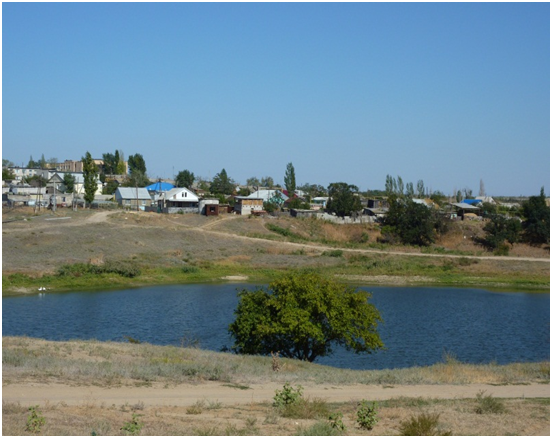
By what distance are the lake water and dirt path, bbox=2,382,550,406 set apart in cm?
981

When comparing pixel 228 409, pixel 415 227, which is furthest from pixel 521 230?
pixel 228 409

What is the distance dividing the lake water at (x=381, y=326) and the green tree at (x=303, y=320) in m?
1.81

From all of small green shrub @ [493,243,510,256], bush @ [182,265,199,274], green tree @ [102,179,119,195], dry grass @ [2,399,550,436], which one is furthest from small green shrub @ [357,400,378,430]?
green tree @ [102,179,119,195]

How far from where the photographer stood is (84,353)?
23031mm

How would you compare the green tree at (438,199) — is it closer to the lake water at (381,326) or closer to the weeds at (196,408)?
the lake water at (381,326)

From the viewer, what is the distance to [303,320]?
2725 cm

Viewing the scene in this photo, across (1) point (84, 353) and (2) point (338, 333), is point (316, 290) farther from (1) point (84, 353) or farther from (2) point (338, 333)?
(1) point (84, 353)

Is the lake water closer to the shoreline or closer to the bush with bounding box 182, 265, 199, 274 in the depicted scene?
the shoreline

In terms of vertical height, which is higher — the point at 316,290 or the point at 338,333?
the point at 316,290

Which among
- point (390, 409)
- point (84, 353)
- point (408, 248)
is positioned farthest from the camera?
point (408, 248)

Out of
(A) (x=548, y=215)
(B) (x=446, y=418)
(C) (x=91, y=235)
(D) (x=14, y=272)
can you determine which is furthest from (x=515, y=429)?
(A) (x=548, y=215)

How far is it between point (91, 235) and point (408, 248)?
37852 mm

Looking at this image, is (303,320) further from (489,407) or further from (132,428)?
(132,428)

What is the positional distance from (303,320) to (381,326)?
528 inches
